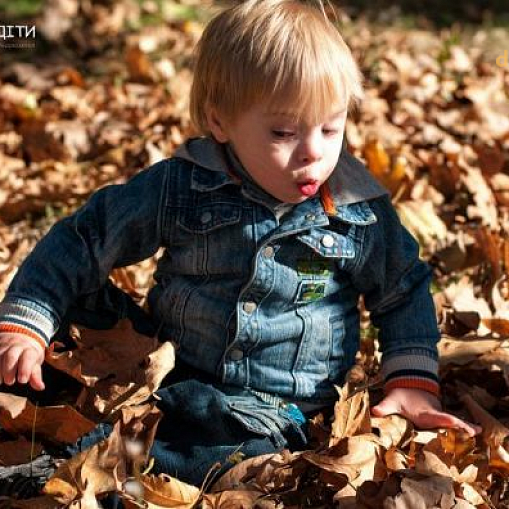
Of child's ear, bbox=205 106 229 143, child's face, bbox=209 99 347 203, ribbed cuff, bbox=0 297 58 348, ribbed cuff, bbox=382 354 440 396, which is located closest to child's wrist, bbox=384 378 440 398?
ribbed cuff, bbox=382 354 440 396

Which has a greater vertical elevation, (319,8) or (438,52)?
(319,8)

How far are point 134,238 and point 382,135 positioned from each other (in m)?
2.23

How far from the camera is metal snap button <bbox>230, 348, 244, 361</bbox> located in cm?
266

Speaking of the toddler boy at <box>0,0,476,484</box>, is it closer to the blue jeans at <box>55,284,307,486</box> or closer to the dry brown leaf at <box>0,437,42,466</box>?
the blue jeans at <box>55,284,307,486</box>

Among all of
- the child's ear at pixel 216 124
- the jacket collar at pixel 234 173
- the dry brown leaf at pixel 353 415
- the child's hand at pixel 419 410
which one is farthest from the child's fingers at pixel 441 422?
the child's ear at pixel 216 124

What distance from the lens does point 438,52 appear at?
580 cm

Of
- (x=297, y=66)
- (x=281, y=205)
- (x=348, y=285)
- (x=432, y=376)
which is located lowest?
(x=432, y=376)

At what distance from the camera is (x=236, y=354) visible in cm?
266

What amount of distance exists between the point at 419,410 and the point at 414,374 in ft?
0.33

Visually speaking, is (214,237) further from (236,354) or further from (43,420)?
(43,420)

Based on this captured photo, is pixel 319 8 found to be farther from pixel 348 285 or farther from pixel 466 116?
pixel 466 116

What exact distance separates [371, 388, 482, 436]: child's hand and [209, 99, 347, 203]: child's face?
575 mm

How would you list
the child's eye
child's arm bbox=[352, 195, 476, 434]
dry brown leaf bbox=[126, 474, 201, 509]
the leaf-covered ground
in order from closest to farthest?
dry brown leaf bbox=[126, 474, 201, 509] < the leaf-covered ground < the child's eye < child's arm bbox=[352, 195, 476, 434]

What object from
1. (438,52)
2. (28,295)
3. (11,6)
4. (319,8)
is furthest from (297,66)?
(11,6)
